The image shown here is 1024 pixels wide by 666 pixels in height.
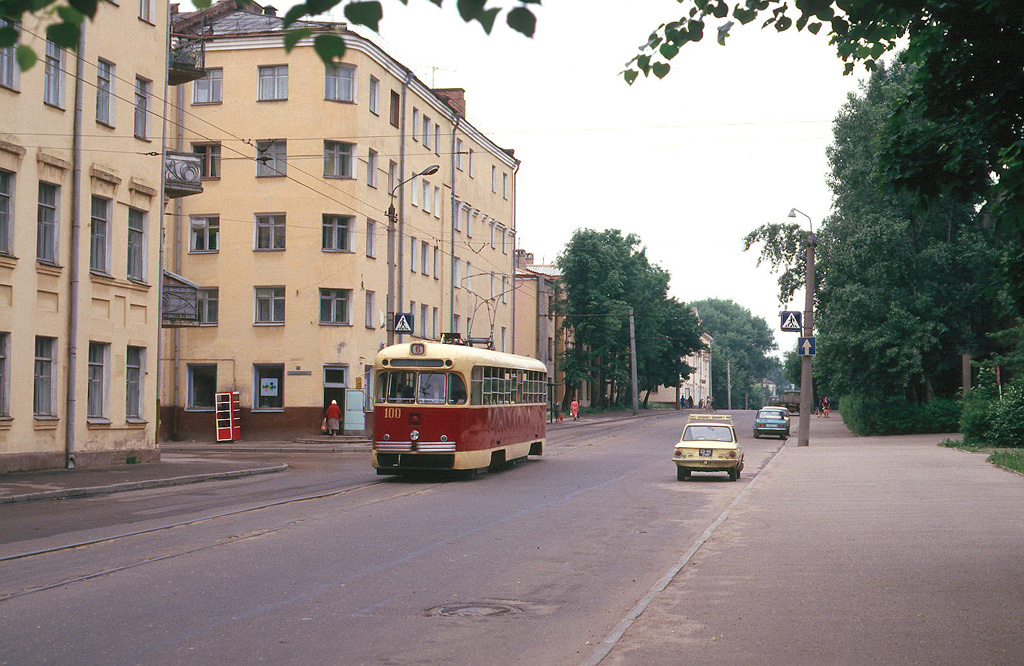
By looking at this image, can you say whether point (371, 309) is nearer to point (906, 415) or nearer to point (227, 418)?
point (227, 418)

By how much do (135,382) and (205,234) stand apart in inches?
766

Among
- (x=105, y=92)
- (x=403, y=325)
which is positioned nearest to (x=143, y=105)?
(x=105, y=92)

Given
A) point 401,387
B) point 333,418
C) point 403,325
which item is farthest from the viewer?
point 333,418

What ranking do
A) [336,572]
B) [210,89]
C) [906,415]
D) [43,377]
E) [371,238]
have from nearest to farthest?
[336,572], [43,377], [210,89], [371,238], [906,415]

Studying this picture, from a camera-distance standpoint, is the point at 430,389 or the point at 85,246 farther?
the point at 85,246

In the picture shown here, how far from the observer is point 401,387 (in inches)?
970

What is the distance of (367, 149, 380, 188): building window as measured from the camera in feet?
163

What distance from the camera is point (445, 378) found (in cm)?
2456

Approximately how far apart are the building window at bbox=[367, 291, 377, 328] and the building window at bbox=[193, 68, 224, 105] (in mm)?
10462

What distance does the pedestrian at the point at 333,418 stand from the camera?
44.8 metres

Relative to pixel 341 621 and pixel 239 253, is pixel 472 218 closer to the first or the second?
pixel 239 253

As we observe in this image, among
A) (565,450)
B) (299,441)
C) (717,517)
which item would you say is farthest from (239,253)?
(717,517)

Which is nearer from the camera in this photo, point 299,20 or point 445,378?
point 299,20

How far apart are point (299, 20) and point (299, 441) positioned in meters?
40.7
